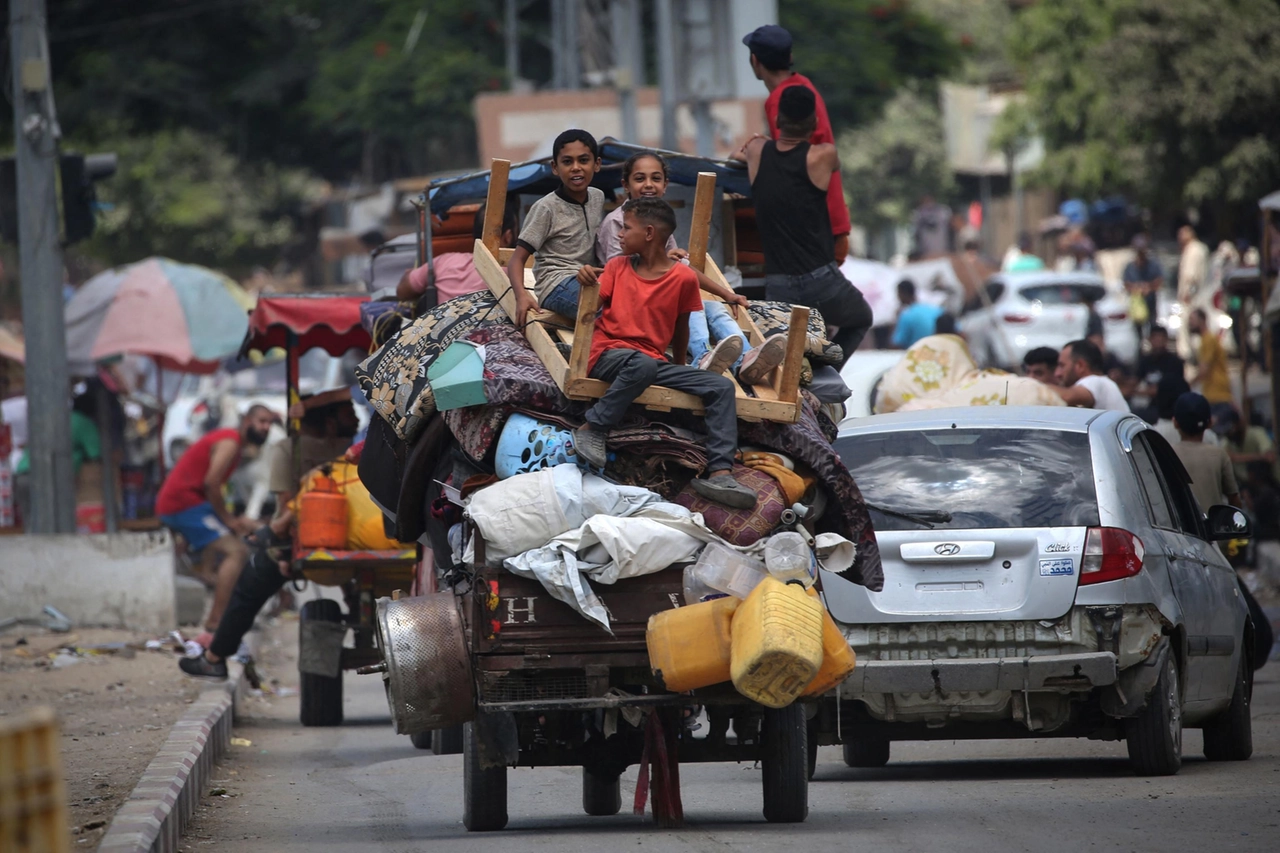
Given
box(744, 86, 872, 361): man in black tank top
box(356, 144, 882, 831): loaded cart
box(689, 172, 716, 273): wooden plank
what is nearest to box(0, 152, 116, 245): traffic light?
box(744, 86, 872, 361): man in black tank top

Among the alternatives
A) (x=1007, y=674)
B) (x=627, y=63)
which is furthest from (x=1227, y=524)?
(x=627, y=63)

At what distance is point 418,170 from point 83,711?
3015 cm

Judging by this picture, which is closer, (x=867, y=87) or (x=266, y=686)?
(x=266, y=686)

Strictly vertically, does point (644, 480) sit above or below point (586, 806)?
above

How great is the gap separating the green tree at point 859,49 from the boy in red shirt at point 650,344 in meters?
24.7

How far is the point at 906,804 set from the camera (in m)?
7.93

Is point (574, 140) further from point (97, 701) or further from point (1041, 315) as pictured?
point (1041, 315)

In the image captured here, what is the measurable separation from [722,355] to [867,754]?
3.03 metres

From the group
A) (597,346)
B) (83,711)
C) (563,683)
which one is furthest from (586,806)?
(83,711)

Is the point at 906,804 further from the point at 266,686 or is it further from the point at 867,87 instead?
the point at 867,87

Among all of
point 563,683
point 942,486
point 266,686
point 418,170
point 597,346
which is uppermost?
point 418,170

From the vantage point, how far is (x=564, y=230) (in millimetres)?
8062

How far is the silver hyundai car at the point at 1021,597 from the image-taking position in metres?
8.08

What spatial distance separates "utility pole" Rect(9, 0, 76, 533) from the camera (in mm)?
15844
